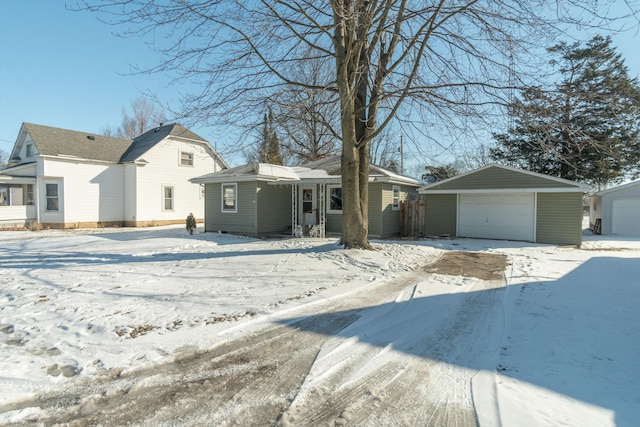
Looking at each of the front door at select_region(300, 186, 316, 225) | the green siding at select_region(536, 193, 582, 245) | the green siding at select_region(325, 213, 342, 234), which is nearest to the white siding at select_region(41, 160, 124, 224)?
the front door at select_region(300, 186, 316, 225)

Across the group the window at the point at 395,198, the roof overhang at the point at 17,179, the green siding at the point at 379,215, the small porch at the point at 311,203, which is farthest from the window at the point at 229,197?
the roof overhang at the point at 17,179

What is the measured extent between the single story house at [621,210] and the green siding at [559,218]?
7674 millimetres

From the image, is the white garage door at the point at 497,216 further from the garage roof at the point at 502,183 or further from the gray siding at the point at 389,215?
the gray siding at the point at 389,215

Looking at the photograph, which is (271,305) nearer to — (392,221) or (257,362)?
(257,362)

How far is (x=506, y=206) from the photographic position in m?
14.9

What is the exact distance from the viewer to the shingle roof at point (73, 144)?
1884 cm

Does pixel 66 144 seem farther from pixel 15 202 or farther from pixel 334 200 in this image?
pixel 334 200

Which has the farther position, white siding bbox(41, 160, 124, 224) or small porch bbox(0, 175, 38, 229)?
white siding bbox(41, 160, 124, 224)

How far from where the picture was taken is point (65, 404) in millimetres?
2740

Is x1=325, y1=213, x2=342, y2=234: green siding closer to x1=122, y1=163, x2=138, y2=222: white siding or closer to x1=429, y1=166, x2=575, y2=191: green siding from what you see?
x1=429, y1=166, x2=575, y2=191: green siding

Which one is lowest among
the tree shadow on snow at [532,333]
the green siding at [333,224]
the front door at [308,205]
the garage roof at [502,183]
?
the tree shadow on snow at [532,333]

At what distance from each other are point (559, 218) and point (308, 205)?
10.6 meters

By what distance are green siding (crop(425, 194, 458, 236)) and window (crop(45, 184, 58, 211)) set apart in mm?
19897

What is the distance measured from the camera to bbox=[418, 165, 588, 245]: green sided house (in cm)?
1357
